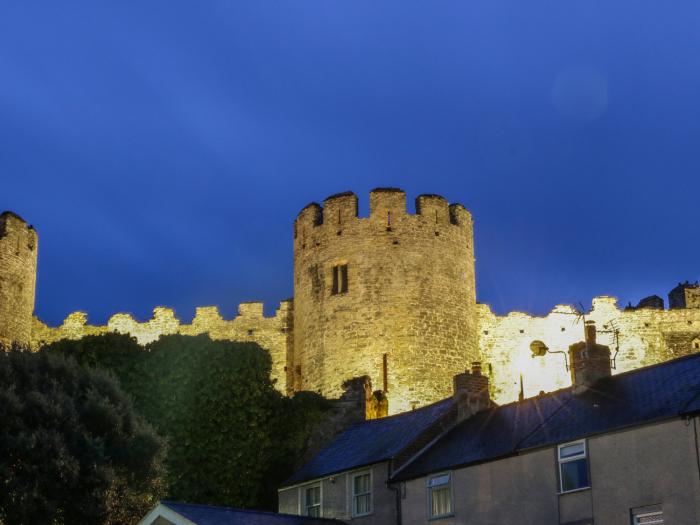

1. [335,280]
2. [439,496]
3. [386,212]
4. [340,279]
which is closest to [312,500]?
[439,496]

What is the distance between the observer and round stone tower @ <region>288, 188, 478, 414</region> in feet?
151

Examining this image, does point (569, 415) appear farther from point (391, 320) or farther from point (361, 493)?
point (391, 320)

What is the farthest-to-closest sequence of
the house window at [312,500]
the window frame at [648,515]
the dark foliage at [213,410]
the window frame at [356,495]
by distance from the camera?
the dark foliage at [213,410] → the house window at [312,500] → the window frame at [356,495] → the window frame at [648,515]

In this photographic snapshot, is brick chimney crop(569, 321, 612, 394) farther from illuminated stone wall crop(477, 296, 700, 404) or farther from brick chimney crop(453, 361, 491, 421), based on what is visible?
illuminated stone wall crop(477, 296, 700, 404)

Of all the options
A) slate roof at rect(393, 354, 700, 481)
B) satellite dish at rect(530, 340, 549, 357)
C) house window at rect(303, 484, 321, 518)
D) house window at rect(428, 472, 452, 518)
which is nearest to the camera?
slate roof at rect(393, 354, 700, 481)

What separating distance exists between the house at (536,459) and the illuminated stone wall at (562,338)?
17189mm

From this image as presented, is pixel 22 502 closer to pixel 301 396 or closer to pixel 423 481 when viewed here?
pixel 423 481

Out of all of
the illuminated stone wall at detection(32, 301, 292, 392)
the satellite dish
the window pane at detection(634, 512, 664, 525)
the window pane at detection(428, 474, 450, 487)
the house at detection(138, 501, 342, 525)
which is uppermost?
the illuminated stone wall at detection(32, 301, 292, 392)

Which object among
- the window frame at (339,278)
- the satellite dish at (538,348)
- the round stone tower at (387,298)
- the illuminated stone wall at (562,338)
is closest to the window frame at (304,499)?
the round stone tower at (387,298)

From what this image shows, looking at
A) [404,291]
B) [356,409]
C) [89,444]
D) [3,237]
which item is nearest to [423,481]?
[89,444]

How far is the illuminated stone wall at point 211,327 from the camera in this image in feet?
168

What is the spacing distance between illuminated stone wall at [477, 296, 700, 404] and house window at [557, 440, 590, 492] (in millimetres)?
24731

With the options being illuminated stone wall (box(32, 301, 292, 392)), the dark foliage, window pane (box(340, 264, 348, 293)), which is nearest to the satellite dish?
window pane (box(340, 264, 348, 293))

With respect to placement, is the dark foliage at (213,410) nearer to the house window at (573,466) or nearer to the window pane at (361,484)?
the window pane at (361,484)
